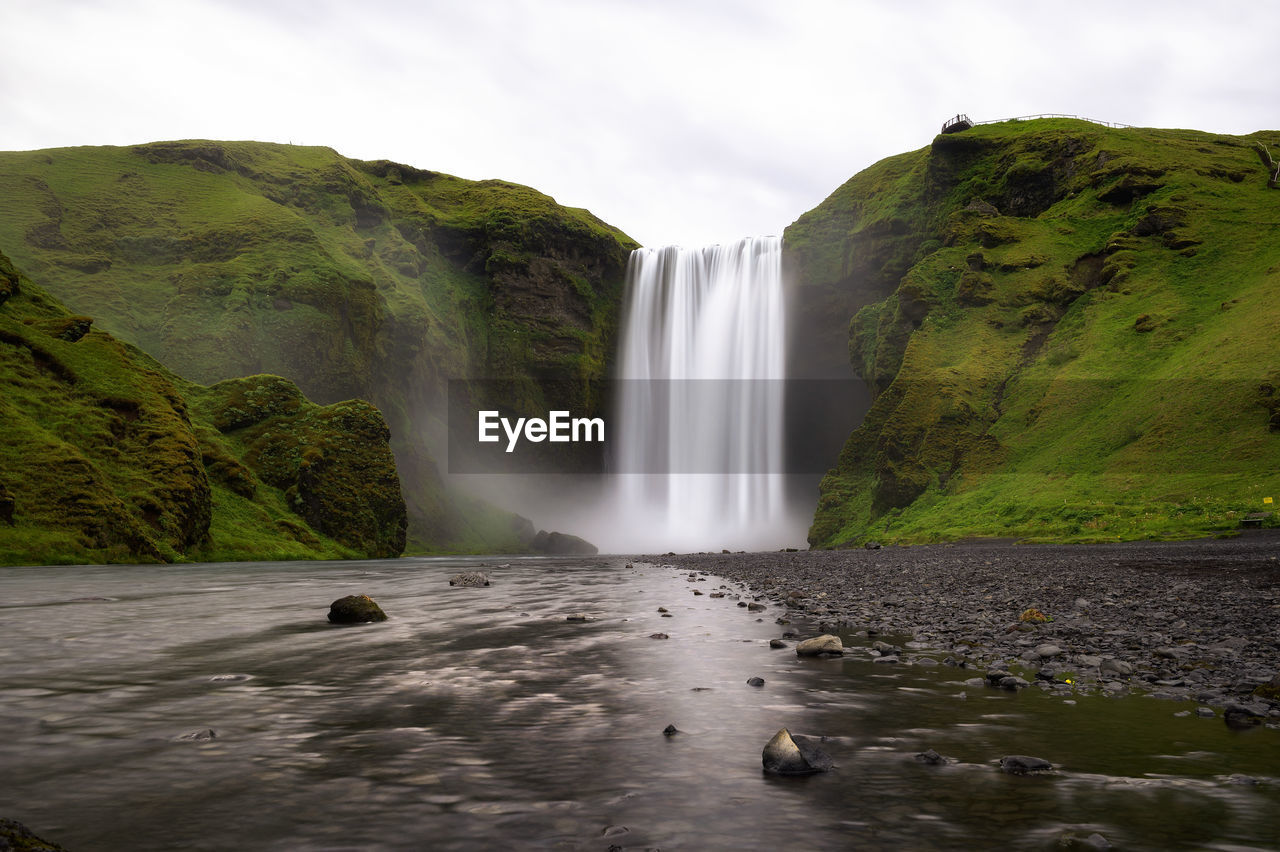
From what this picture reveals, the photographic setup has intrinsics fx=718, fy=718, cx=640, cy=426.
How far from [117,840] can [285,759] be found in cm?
156

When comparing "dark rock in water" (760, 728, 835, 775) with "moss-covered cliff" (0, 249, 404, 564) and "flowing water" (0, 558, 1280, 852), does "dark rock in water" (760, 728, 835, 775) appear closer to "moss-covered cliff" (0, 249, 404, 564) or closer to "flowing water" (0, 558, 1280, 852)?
"flowing water" (0, 558, 1280, 852)

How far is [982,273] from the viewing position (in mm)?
61312

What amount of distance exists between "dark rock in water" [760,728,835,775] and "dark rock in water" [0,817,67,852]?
4254 mm

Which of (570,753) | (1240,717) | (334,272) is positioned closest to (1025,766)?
(1240,717)

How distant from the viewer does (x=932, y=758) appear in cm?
540

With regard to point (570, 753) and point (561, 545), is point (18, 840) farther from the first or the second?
point (561, 545)

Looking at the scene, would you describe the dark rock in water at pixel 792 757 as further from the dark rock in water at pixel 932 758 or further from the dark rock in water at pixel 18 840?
the dark rock in water at pixel 18 840

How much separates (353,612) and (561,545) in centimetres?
6860

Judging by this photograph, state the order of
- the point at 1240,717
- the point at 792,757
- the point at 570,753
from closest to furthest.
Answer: the point at 792,757, the point at 570,753, the point at 1240,717

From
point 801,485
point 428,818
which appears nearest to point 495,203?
point 801,485

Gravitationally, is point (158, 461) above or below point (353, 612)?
above

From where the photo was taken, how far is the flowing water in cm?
421

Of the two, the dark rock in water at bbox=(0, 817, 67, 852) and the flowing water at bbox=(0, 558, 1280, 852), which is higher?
the dark rock in water at bbox=(0, 817, 67, 852)

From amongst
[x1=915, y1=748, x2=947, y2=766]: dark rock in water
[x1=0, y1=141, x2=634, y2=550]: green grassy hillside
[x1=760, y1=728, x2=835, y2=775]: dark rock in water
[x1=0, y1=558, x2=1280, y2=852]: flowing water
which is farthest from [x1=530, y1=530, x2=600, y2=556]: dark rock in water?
[x1=915, y1=748, x2=947, y2=766]: dark rock in water
